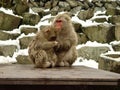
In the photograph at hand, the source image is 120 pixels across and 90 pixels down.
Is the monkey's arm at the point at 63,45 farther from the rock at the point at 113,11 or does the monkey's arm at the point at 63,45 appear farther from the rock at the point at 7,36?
the rock at the point at 113,11

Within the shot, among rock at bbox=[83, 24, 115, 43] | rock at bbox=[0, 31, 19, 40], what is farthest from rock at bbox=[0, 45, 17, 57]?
rock at bbox=[83, 24, 115, 43]

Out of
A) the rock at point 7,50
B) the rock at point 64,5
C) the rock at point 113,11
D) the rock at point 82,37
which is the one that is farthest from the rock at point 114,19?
the rock at point 7,50

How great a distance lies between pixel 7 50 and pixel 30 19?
2032 millimetres

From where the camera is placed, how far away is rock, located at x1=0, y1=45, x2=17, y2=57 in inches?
391

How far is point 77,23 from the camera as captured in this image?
11.2 metres

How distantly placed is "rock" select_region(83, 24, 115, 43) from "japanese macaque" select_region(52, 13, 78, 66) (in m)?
6.12

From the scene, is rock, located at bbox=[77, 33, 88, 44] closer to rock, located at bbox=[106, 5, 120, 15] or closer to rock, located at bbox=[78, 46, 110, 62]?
rock, located at bbox=[78, 46, 110, 62]

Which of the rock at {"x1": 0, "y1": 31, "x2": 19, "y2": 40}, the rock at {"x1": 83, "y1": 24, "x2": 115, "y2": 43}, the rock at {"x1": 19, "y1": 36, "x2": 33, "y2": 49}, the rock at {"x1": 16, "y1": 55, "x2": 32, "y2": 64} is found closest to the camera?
the rock at {"x1": 16, "y1": 55, "x2": 32, "y2": 64}

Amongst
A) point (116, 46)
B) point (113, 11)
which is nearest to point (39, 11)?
point (113, 11)

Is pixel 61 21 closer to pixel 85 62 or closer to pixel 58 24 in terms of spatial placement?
pixel 58 24

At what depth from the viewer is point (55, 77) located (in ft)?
10.7
